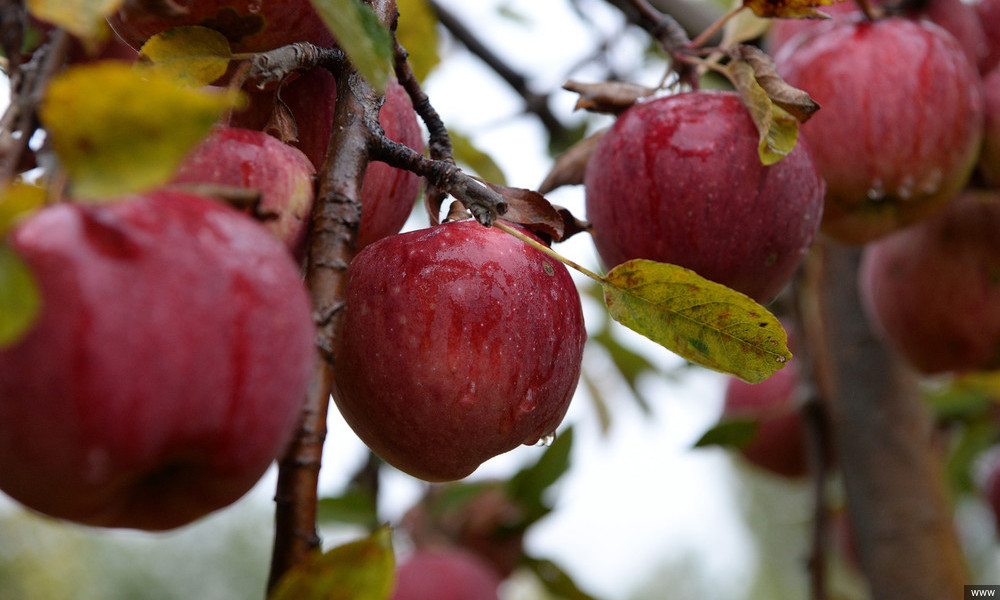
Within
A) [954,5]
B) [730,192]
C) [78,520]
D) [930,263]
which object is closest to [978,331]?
[930,263]

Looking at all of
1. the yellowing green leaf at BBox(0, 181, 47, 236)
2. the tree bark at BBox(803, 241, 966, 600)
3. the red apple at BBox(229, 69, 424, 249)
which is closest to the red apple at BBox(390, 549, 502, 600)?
the tree bark at BBox(803, 241, 966, 600)

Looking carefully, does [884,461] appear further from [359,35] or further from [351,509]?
[359,35]

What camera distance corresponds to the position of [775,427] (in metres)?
1.45

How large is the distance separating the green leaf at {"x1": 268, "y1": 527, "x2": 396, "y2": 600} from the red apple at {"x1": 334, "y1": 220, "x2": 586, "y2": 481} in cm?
13

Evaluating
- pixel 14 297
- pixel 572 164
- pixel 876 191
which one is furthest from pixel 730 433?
pixel 14 297

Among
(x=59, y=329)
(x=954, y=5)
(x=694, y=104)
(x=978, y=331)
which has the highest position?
(x=59, y=329)

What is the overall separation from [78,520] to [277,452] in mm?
85

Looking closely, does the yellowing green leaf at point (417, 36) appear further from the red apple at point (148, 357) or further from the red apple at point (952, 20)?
the red apple at point (148, 357)

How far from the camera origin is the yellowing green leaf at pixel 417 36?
90cm

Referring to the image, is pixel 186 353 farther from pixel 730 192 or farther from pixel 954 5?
pixel 954 5

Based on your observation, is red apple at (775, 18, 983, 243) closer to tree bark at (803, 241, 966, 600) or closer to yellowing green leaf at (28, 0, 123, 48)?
tree bark at (803, 241, 966, 600)

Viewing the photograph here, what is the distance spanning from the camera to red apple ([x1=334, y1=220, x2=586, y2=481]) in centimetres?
51

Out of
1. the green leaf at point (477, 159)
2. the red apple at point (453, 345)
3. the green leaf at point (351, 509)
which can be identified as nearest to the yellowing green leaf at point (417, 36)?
the green leaf at point (477, 159)

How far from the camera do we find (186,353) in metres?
0.33
